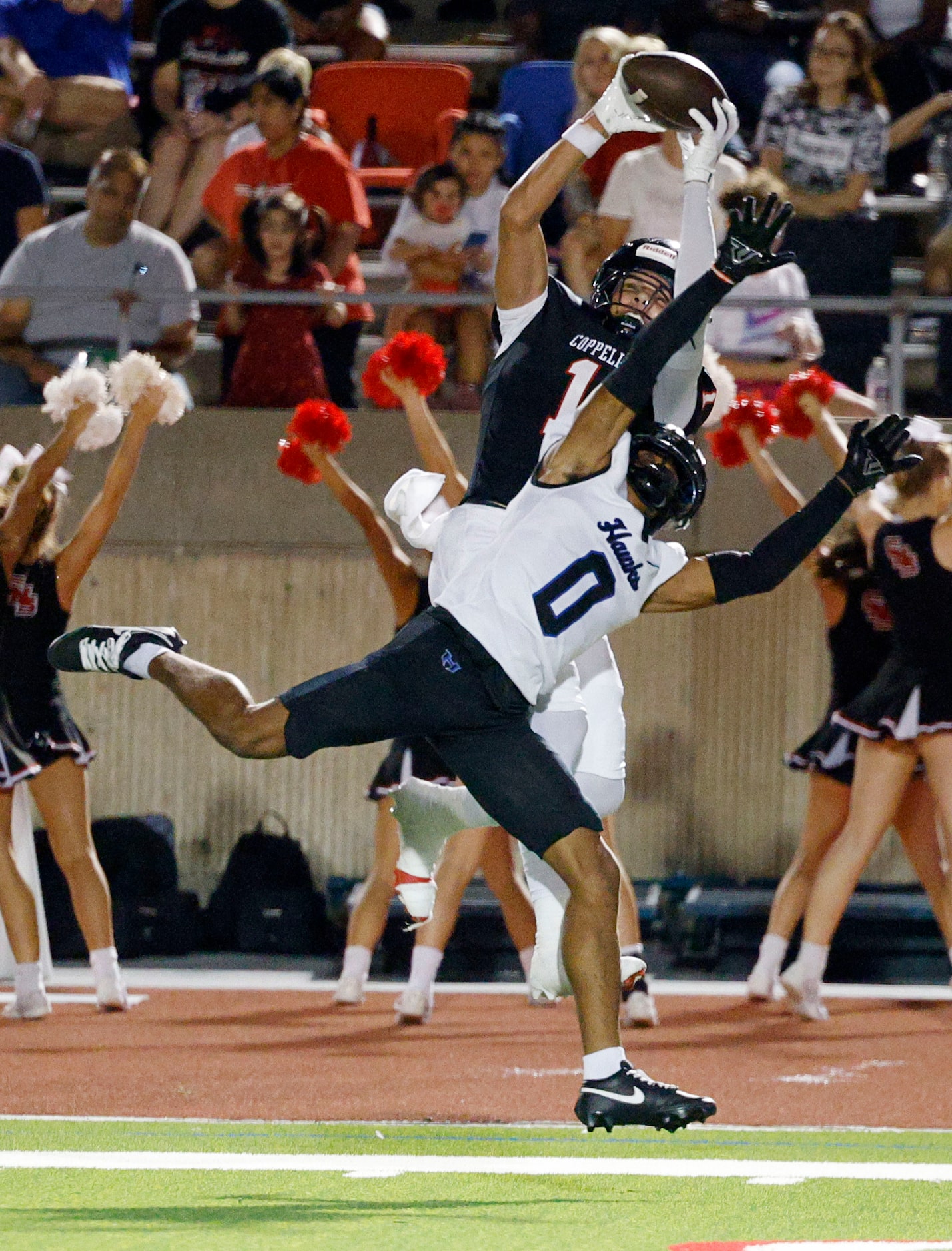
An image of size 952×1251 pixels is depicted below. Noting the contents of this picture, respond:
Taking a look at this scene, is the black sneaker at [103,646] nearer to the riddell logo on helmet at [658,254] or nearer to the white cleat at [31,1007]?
the riddell logo on helmet at [658,254]

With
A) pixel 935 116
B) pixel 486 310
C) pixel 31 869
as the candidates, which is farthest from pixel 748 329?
pixel 31 869

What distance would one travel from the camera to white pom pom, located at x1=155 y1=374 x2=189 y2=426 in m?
8.09

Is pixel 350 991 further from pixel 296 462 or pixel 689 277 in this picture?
pixel 689 277

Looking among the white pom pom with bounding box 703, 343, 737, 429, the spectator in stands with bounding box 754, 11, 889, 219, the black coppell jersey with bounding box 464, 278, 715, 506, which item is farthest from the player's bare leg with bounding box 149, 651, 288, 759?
the spectator in stands with bounding box 754, 11, 889, 219

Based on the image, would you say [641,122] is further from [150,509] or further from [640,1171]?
[150,509]

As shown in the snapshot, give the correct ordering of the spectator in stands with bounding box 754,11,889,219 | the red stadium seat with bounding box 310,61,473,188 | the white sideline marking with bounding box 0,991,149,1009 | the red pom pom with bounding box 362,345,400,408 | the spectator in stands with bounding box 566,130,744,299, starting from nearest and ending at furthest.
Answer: the red pom pom with bounding box 362,345,400,408 < the white sideline marking with bounding box 0,991,149,1009 < the spectator in stands with bounding box 566,130,744,299 < the spectator in stands with bounding box 754,11,889,219 < the red stadium seat with bounding box 310,61,473,188

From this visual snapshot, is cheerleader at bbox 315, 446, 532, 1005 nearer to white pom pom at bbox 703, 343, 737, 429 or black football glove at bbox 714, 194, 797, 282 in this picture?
white pom pom at bbox 703, 343, 737, 429

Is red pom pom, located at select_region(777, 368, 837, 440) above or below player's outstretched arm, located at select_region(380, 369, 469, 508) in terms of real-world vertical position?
above

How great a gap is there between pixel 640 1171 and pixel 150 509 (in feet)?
20.7

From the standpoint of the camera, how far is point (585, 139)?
575 cm

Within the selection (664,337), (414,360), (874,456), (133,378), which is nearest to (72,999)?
(133,378)

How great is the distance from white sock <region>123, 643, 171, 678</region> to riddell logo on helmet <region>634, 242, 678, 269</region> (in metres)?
1.82

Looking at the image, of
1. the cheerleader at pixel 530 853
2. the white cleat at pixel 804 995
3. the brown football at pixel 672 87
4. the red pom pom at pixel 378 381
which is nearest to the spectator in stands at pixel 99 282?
the cheerleader at pixel 530 853

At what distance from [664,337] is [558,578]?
26.8 inches
